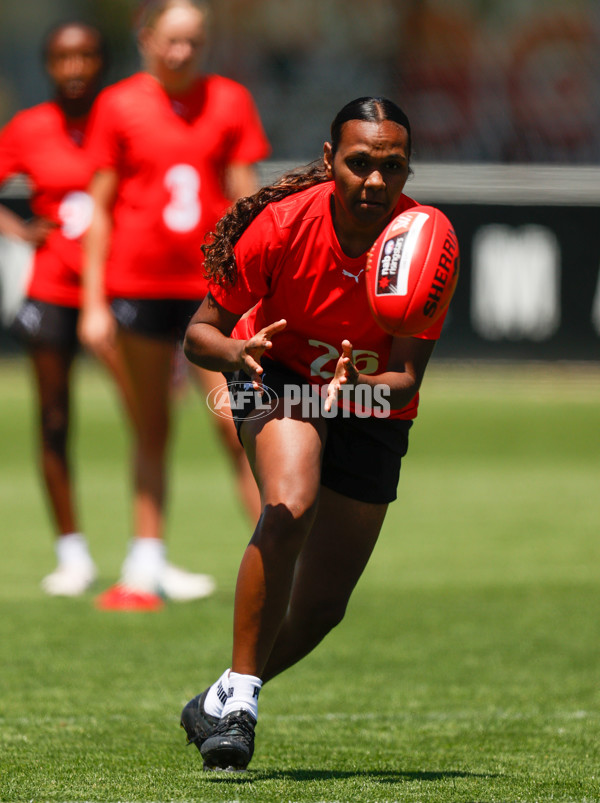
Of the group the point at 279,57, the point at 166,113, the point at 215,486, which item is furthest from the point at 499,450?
the point at 279,57

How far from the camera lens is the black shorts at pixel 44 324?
7.43 m

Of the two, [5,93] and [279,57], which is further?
[5,93]

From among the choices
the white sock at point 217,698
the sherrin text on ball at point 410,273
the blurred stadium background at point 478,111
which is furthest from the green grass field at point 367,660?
the blurred stadium background at point 478,111

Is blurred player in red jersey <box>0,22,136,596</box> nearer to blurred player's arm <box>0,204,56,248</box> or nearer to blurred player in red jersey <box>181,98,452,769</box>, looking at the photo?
blurred player's arm <box>0,204,56,248</box>

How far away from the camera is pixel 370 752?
445 centimetres

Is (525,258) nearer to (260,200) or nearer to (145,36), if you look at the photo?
(145,36)

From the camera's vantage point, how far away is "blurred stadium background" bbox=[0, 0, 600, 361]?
55.4 feet

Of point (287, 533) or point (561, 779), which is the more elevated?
point (287, 533)

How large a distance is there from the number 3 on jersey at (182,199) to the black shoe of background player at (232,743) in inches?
139

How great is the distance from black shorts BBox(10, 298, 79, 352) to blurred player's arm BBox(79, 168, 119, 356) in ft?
1.19

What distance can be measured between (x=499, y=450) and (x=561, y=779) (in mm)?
9500

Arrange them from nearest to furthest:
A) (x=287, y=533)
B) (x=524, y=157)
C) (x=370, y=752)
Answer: (x=287, y=533), (x=370, y=752), (x=524, y=157)

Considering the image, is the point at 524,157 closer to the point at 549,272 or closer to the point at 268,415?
the point at 549,272

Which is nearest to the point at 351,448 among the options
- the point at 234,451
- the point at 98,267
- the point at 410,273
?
the point at 410,273
